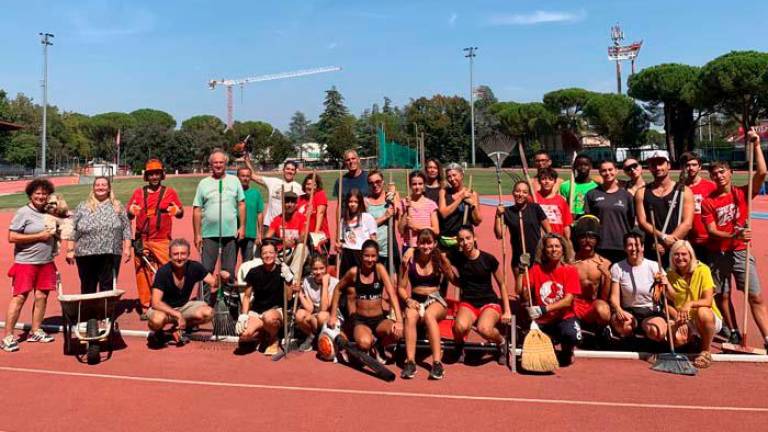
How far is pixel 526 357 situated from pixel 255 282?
2882mm

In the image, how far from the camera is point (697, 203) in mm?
6305

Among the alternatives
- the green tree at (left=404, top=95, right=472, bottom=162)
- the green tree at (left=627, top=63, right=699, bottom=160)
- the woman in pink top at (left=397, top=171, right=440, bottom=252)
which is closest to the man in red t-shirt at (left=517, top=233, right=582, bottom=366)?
the woman in pink top at (left=397, top=171, right=440, bottom=252)

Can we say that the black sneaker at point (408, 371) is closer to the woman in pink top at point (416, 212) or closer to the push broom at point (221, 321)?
the woman in pink top at point (416, 212)

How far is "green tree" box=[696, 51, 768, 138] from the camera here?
4653cm

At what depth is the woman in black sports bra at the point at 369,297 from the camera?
5871 mm

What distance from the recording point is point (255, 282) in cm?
634

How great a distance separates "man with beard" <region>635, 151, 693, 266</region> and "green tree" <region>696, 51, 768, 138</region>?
4579 cm

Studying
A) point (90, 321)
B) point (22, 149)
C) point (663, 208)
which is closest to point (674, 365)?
point (663, 208)

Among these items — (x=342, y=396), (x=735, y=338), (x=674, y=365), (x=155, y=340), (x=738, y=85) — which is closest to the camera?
(x=342, y=396)

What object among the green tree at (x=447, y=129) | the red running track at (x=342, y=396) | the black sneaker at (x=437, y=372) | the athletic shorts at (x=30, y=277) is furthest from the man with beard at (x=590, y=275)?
the green tree at (x=447, y=129)

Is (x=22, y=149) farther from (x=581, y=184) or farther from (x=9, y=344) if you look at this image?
(x=581, y=184)

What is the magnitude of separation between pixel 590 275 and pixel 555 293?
574mm

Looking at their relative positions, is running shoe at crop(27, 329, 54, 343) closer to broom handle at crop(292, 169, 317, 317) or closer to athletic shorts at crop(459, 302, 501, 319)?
broom handle at crop(292, 169, 317, 317)

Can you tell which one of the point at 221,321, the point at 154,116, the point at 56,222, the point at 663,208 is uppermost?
the point at 154,116
